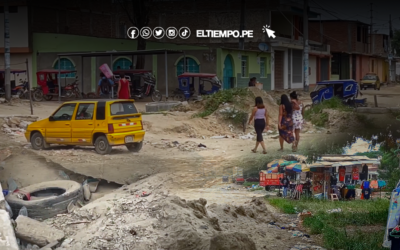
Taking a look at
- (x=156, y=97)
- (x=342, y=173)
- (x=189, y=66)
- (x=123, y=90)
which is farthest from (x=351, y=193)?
(x=189, y=66)

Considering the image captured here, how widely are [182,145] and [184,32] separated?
16.7 m

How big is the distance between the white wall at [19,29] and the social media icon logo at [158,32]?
208 inches

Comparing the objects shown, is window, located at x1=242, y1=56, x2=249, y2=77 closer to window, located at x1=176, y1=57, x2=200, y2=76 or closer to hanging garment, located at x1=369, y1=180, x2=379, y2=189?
window, located at x1=176, y1=57, x2=200, y2=76

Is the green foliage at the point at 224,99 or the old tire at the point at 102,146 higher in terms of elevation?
the green foliage at the point at 224,99

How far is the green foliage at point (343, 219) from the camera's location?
6.58 m

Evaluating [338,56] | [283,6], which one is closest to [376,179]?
[338,56]

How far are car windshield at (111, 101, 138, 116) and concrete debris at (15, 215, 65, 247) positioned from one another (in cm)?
304

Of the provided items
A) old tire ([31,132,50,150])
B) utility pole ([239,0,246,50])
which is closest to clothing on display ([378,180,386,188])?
old tire ([31,132,50,150])

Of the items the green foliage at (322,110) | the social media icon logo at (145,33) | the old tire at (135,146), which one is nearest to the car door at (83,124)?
the old tire at (135,146)

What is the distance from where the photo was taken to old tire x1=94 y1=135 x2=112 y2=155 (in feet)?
33.3

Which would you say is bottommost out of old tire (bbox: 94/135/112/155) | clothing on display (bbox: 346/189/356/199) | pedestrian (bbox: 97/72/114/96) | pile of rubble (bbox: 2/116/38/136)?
clothing on display (bbox: 346/189/356/199)

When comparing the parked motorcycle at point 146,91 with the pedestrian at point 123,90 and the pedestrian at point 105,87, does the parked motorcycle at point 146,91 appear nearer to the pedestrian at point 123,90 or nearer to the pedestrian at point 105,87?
the pedestrian at point 105,87

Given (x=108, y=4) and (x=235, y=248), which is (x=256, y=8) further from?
(x=235, y=248)

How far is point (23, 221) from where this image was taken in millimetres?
7254
